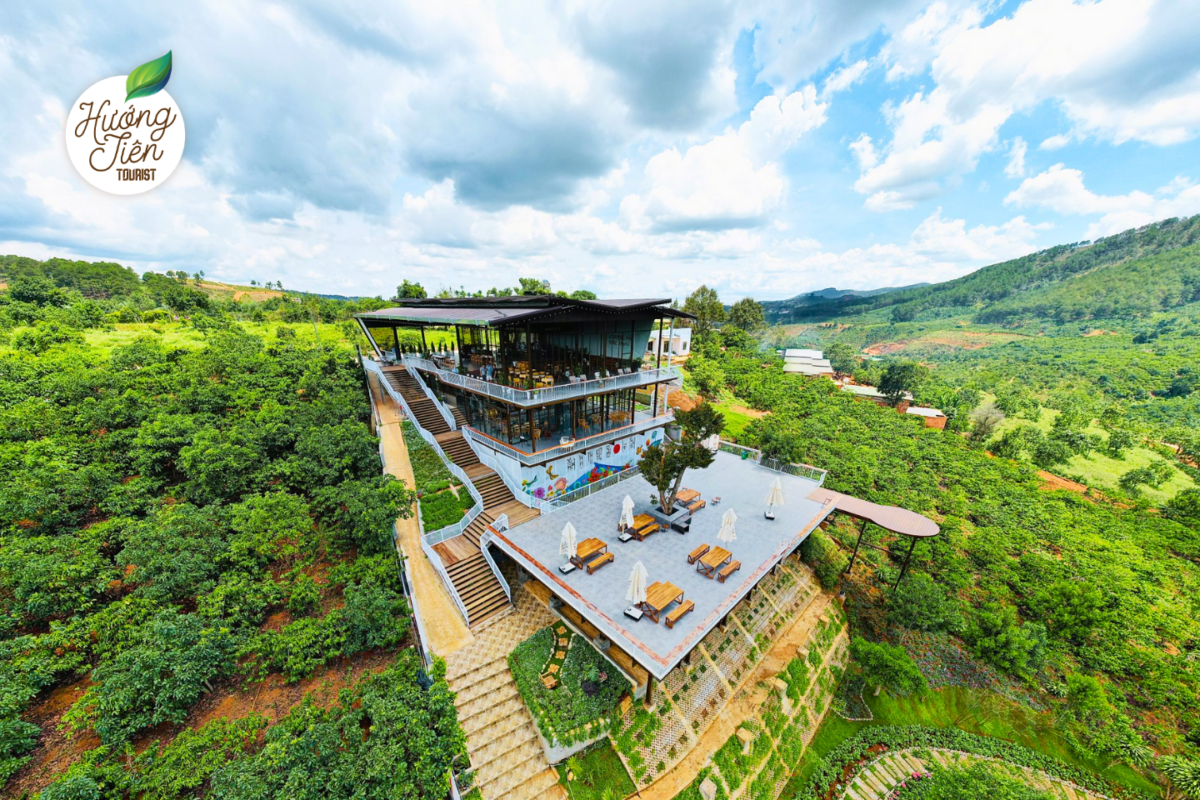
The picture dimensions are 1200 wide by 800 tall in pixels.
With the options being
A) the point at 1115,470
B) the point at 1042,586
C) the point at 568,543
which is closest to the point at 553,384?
the point at 568,543

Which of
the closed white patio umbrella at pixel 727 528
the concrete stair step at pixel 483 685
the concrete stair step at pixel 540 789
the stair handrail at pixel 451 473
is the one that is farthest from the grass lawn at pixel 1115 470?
the stair handrail at pixel 451 473

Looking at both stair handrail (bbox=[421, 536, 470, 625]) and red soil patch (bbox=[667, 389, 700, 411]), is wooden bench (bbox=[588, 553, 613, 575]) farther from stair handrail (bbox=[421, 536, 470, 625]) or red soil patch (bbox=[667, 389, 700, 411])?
red soil patch (bbox=[667, 389, 700, 411])

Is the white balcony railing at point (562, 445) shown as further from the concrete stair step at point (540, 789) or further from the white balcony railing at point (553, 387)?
the concrete stair step at point (540, 789)

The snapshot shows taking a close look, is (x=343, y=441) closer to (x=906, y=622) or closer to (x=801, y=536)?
(x=801, y=536)

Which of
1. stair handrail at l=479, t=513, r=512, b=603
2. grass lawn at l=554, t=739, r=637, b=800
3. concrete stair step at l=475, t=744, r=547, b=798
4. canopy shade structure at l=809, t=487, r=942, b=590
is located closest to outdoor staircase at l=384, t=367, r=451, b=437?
stair handrail at l=479, t=513, r=512, b=603

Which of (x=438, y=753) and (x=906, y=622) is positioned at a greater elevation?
(x=438, y=753)

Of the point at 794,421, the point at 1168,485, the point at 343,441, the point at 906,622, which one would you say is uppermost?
the point at 343,441

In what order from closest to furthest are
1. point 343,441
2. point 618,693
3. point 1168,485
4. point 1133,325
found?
point 618,693
point 343,441
point 1168,485
point 1133,325

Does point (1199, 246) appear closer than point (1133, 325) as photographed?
No

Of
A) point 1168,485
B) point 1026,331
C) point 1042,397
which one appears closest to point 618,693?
point 1168,485
